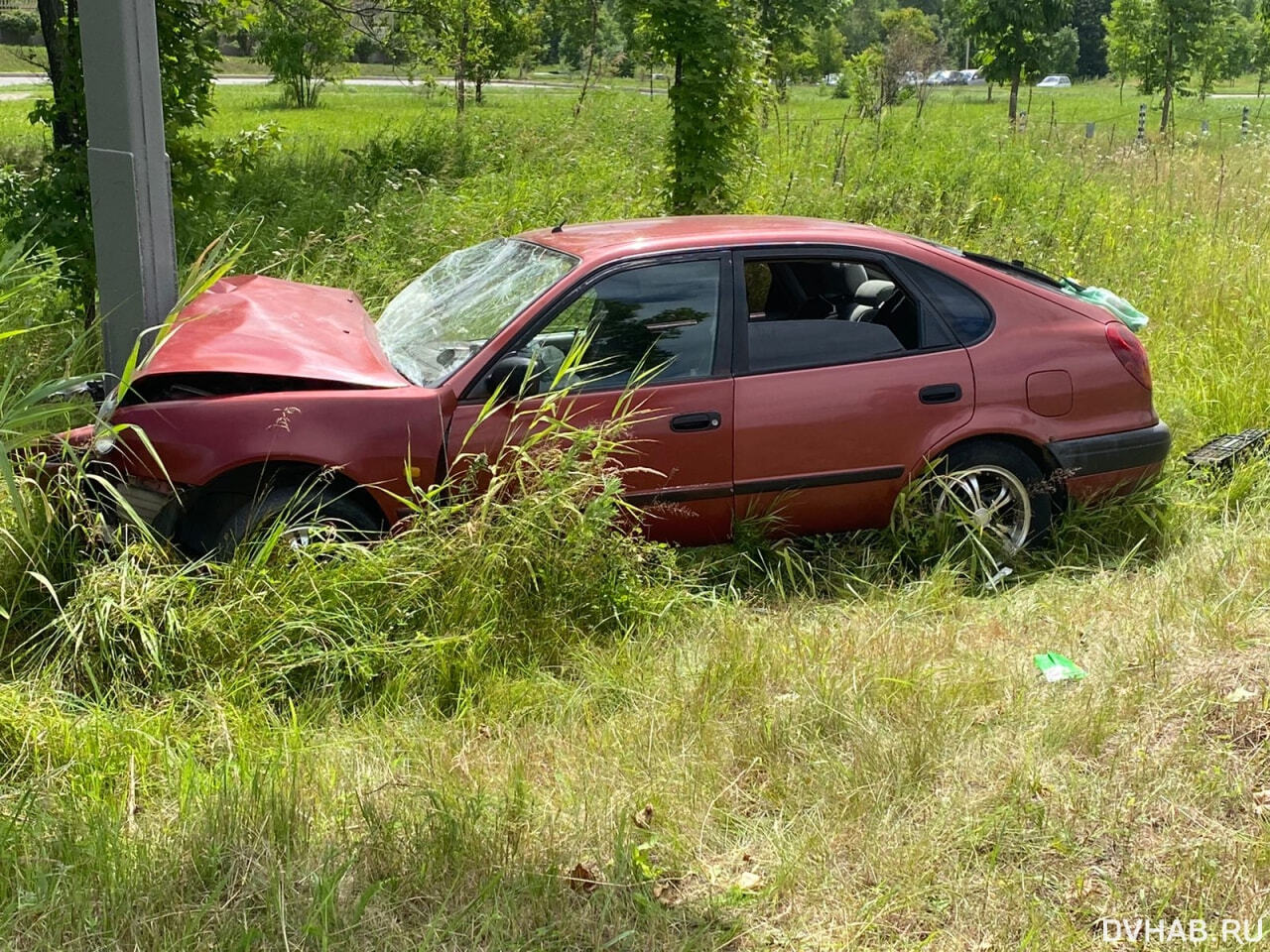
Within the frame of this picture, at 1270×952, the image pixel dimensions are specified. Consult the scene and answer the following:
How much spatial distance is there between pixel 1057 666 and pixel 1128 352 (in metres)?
1.89

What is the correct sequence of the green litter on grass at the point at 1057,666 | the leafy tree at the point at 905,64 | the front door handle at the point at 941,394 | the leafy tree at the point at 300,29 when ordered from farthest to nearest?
the leafy tree at the point at 905,64, the leafy tree at the point at 300,29, the front door handle at the point at 941,394, the green litter on grass at the point at 1057,666

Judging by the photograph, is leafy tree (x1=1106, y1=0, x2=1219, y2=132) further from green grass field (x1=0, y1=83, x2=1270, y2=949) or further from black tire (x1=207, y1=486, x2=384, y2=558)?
black tire (x1=207, y1=486, x2=384, y2=558)

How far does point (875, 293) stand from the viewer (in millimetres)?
5375

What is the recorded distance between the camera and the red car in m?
4.40

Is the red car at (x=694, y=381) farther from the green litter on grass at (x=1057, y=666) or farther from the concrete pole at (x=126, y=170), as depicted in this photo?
the green litter on grass at (x=1057, y=666)

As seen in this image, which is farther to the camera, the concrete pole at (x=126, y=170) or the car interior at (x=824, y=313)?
the car interior at (x=824, y=313)

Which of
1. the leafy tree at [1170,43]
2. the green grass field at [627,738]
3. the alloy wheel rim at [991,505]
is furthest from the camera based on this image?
the leafy tree at [1170,43]

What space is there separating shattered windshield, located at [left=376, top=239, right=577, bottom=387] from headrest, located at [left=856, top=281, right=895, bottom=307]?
4.35ft

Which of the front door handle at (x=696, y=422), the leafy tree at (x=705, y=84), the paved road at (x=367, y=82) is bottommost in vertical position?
the front door handle at (x=696, y=422)

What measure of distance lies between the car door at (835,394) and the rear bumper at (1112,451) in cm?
54

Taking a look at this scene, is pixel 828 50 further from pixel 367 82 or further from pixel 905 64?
pixel 905 64

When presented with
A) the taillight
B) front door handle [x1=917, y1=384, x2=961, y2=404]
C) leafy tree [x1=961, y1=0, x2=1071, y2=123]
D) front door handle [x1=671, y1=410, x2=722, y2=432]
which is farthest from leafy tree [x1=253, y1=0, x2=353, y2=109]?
leafy tree [x1=961, y1=0, x2=1071, y2=123]

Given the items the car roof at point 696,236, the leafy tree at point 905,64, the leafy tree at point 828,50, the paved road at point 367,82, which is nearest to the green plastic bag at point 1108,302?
the car roof at point 696,236

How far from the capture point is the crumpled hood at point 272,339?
443cm
